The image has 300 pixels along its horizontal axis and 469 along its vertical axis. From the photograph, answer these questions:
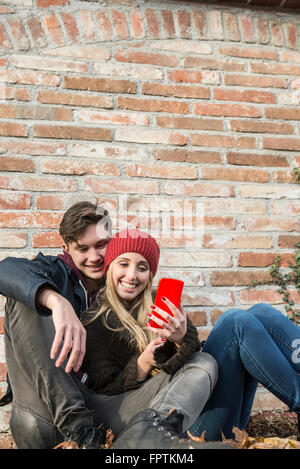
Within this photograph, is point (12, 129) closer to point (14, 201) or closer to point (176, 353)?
point (14, 201)

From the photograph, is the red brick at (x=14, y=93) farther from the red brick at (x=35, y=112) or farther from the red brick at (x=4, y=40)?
the red brick at (x=4, y=40)

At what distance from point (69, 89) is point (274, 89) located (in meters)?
1.04

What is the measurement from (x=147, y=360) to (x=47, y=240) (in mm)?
761

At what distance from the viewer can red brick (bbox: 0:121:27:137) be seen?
1933 millimetres

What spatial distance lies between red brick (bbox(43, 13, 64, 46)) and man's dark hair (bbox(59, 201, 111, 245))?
32.0 inches

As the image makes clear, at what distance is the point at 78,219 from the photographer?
1.74 metres

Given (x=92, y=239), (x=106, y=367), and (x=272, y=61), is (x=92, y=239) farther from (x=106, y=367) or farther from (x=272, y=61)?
(x=272, y=61)

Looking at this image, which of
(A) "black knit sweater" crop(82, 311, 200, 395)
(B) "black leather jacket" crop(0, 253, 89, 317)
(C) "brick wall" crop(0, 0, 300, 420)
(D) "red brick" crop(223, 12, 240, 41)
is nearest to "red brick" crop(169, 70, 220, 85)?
(C) "brick wall" crop(0, 0, 300, 420)

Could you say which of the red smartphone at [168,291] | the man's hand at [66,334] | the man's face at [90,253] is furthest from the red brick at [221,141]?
the man's hand at [66,334]

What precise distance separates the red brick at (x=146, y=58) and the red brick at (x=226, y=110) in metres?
0.25

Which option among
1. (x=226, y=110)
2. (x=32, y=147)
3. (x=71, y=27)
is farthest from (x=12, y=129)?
(x=226, y=110)

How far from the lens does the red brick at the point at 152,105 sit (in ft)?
6.82

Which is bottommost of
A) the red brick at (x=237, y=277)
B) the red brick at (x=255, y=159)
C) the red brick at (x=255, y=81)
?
the red brick at (x=237, y=277)

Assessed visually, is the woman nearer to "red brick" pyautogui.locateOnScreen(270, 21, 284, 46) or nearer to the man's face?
the man's face
